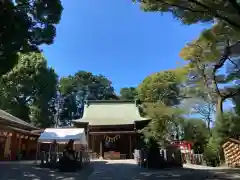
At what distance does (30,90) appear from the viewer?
1395 inches

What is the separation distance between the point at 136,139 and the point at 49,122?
14535 millimetres

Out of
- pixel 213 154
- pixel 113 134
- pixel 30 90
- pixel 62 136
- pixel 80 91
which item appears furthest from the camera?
pixel 80 91

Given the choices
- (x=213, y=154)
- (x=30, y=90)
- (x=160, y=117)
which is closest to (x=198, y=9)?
(x=213, y=154)

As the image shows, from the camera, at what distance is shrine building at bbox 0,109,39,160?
21297 mm

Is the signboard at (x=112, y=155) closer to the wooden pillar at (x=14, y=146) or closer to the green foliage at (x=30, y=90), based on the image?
the wooden pillar at (x=14, y=146)

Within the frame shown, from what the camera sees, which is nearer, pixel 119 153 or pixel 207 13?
pixel 207 13

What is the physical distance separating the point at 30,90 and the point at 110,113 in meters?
10.6

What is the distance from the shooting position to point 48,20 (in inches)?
462

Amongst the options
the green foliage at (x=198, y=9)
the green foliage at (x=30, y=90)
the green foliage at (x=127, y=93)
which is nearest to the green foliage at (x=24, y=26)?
the green foliage at (x=198, y=9)

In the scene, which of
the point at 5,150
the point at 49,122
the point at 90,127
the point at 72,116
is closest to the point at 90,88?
the point at 72,116

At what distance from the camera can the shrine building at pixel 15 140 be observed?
21297mm

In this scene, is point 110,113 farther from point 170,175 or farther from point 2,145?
point 170,175

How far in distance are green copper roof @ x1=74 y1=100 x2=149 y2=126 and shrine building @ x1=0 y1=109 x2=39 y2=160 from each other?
17.5ft

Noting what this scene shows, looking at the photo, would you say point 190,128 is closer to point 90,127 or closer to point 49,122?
point 90,127
